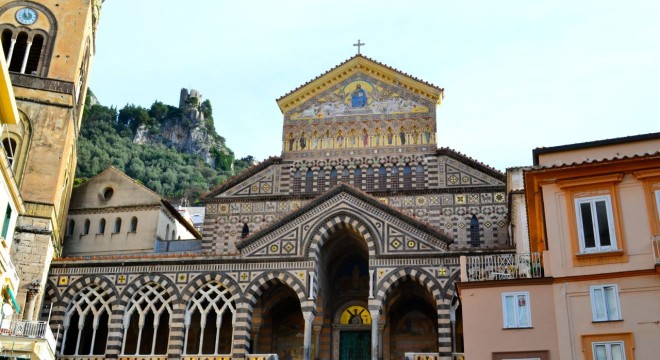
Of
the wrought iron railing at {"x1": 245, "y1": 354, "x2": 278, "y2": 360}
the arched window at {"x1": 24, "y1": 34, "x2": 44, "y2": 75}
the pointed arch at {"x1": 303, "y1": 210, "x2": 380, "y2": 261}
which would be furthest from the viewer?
the arched window at {"x1": 24, "y1": 34, "x2": 44, "y2": 75}

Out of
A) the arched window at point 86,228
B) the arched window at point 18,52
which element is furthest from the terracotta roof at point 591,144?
the arched window at point 18,52

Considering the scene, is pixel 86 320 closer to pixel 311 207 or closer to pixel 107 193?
pixel 107 193

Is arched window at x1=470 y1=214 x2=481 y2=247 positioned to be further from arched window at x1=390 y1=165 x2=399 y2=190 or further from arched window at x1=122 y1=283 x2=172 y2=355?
arched window at x1=122 y1=283 x2=172 y2=355

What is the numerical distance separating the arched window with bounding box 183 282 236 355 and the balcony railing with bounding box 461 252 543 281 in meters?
10.6

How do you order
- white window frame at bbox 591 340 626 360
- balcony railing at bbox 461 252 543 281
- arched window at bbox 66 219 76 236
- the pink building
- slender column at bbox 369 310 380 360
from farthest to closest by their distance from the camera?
arched window at bbox 66 219 76 236
slender column at bbox 369 310 380 360
balcony railing at bbox 461 252 543 281
the pink building
white window frame at bbox 591 340 626 360

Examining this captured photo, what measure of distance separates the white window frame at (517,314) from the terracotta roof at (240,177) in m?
17.6

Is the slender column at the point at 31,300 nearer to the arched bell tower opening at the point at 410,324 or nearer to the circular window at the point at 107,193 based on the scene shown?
the circular window at the point at 107,193

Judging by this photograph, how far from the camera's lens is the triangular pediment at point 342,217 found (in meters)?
27.4

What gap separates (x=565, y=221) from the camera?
62.3ft

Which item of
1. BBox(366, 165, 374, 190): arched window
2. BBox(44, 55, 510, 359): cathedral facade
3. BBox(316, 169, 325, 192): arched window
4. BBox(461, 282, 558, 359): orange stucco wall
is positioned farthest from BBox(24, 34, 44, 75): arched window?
BBox(461, 282, 558, 359): orange stucco wall

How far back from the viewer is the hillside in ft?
270

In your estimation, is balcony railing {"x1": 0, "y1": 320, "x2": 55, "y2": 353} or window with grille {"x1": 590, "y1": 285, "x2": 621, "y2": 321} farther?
balcony railing {"x1": 0, "y1": 320, "x2": 55, "y2": 353}

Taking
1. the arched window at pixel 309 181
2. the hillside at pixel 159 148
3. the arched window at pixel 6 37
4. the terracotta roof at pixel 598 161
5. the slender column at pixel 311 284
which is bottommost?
the slender column at pixel 311 284

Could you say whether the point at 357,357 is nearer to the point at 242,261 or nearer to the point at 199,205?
the point at 242,261
